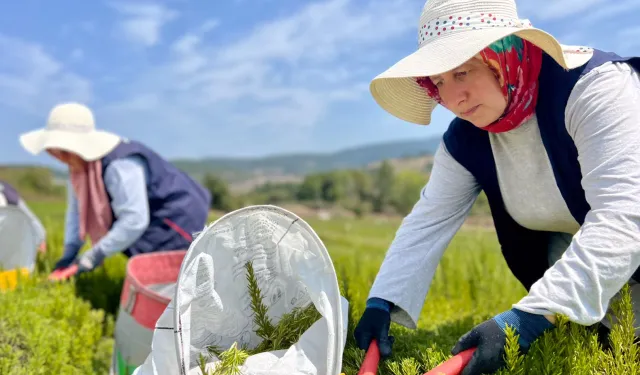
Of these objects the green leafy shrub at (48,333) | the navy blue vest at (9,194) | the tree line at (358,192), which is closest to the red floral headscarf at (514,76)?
the green leafy shrub at (48,333)

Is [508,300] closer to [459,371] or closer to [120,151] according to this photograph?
[459,371]

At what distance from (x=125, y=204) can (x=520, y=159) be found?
96.3 inches

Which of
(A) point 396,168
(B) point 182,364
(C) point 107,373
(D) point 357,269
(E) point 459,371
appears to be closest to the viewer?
(B) point 182,364

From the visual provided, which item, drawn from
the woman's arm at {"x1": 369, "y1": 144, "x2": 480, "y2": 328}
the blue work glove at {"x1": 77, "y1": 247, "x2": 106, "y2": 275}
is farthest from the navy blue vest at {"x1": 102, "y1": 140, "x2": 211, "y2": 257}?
the woman's arm at {"x1": 369, "y1": 144, "x2": 480, "y2": 328}

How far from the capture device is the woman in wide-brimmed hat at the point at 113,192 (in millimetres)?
3457

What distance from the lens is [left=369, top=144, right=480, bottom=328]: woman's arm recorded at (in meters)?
1.87

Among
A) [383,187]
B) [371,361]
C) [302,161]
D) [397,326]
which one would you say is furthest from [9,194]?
[302,161]

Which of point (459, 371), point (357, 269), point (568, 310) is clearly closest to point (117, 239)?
point (357, 269)

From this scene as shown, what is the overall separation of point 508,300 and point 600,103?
226cm

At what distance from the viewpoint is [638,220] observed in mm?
1372

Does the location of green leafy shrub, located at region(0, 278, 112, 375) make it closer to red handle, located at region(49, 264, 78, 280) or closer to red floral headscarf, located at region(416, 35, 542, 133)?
red handle, located at region(49, 264, 78, 280)

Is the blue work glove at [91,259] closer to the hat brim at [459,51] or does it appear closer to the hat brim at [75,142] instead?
the hat brim at [75,142]

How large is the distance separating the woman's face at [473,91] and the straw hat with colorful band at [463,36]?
3.1 inches

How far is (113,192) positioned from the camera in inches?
139
